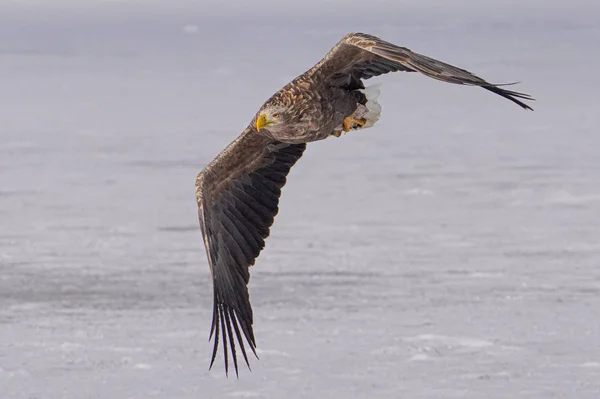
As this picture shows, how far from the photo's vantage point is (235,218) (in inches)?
223

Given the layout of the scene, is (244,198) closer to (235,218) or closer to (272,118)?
(235,218)

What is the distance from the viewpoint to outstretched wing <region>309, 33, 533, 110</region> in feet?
14.0

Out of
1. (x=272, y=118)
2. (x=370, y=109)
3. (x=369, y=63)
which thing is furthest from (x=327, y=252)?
(x=272, y=118)

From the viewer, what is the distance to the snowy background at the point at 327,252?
7402 mm

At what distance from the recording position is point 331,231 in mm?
10516

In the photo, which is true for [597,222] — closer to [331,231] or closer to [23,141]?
[331,231]

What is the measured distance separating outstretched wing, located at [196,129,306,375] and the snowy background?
1493 millimetres

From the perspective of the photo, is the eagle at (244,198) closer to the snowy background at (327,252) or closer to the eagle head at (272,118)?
the eagle head at (272,118)

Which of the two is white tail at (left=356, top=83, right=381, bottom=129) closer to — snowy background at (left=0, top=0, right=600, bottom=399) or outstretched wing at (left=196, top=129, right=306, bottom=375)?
outstretched wing at (left=196, top=129, right=306, bottom=375)

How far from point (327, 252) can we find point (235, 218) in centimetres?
425

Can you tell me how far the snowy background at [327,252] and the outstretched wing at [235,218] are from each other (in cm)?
149

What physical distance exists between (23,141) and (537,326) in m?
8.66

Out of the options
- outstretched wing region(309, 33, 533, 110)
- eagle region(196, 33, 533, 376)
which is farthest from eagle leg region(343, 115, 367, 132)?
outstretched wing region(309, 33, 533, 110)

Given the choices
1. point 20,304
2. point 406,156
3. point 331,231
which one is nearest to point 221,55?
point 406,156
